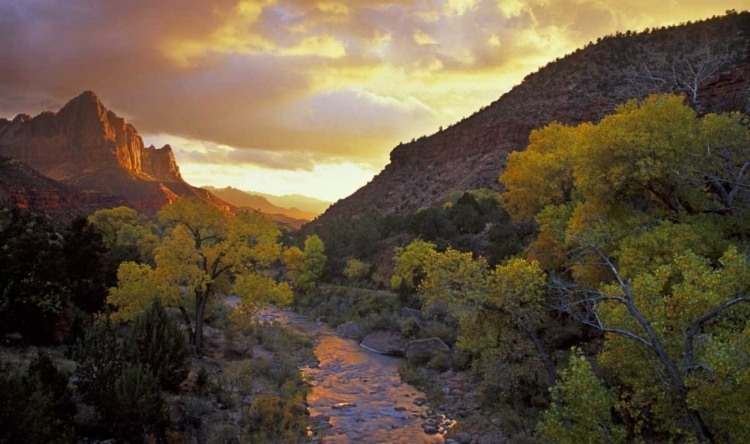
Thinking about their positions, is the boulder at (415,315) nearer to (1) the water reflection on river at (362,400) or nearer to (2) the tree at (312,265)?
(1) the water reflection on river at (362,400)

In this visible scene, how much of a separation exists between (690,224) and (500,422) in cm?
951

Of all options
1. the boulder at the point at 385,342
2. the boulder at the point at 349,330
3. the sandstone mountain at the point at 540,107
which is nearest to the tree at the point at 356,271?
the boulder at the point at 349,330

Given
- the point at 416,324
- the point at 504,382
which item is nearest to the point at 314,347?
the point at 416,324

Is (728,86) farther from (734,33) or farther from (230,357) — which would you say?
(734,33)

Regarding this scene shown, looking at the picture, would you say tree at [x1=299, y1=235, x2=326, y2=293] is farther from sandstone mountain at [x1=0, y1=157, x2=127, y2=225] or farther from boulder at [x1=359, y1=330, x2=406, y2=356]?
sandstone mountain at [x1=0, y1=157, x2=127, y2=225]

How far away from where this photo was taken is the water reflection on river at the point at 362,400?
57.3ft

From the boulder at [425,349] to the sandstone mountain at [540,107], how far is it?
44.6m

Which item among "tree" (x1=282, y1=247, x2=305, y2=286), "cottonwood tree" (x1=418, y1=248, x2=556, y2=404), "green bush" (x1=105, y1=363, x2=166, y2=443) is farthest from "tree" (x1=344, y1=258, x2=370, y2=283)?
"green bush" (x1=105, y1=363, x2=166, y2=443)

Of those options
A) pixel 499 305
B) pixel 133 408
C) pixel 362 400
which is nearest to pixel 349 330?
pixel 362 400

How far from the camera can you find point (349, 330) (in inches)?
1433

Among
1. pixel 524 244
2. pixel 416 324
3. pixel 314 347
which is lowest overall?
pixel 314 347

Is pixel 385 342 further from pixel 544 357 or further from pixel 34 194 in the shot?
pixel 34 194

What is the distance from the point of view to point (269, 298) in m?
23.2

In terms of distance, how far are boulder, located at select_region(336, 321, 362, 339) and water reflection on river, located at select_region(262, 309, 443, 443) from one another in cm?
332
